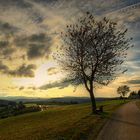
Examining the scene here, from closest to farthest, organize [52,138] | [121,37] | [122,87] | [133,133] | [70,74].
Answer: [133,133], [52,138], [121,37], [70,74], [122,87]

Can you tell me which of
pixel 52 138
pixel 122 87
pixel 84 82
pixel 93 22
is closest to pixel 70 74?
pixel 84 82

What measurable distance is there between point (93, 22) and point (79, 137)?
32.5m

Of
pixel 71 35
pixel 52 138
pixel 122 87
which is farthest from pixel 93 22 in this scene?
pixel 122 87

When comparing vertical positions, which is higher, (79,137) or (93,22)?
(93,22)

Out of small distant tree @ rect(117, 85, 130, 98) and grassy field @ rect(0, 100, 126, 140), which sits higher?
small distant tree @ rect(117, 85, 130, 98)

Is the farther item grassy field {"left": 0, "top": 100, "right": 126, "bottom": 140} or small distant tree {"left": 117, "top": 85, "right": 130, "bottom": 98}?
small distant tree {"left": 117, "top": 85, "right": 130, "bottom": 98}

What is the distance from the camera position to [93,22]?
5244 cm

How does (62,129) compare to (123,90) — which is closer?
(62,129)

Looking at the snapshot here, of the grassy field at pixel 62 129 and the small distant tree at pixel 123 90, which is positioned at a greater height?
the small distant tree at pixel 123 90

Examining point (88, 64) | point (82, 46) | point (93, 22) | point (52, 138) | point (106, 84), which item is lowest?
point (52, 138)

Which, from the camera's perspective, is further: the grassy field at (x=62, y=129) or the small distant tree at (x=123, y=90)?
the small distant tree at (x=123, y=90)

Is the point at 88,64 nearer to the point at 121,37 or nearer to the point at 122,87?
the point at 121,37

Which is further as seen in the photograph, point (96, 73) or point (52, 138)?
point (96, 73)

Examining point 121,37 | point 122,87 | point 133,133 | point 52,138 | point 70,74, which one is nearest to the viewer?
point 133,133
